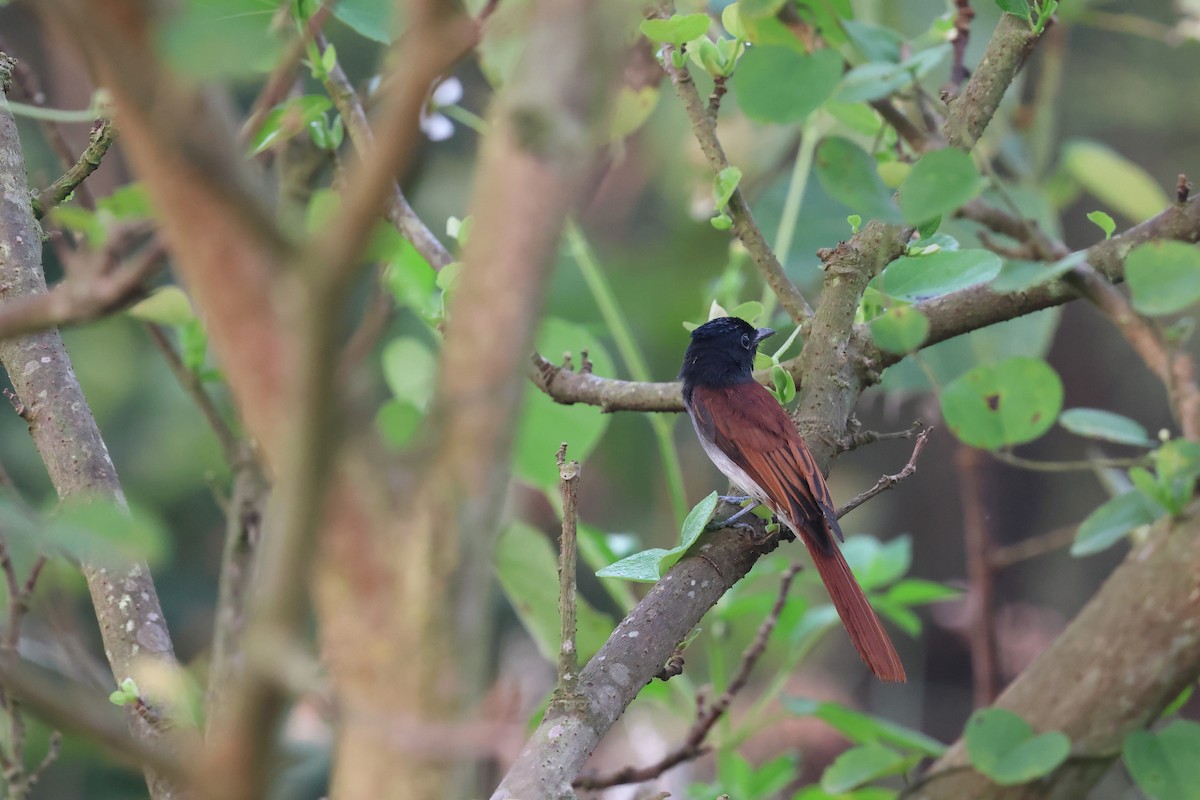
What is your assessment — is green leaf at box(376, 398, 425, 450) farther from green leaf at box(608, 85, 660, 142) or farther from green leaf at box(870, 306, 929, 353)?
green leaf at box(608, 85, 660, 142)

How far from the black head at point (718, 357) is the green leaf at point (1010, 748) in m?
1.11

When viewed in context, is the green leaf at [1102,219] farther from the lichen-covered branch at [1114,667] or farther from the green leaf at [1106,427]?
the lichen-covered branch at [1114,667]

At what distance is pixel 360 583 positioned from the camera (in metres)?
0.58

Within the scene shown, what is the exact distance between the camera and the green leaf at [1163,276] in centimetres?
115

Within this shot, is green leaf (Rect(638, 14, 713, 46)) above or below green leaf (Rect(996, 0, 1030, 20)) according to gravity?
above

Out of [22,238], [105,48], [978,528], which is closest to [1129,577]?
[978,528]

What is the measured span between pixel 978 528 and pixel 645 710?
1661mm

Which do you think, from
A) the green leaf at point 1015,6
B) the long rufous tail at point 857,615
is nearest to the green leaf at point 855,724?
the long rufous tail at point 857,615

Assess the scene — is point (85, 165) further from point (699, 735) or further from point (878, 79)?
point (699, 735)

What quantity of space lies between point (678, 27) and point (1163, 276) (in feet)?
2.29

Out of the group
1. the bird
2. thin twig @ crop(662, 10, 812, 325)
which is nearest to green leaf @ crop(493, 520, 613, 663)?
the bird

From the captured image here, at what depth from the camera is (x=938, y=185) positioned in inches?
43.4

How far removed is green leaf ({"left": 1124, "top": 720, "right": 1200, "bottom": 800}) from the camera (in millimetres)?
1387

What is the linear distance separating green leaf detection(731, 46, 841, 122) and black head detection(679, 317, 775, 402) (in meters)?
1.14
